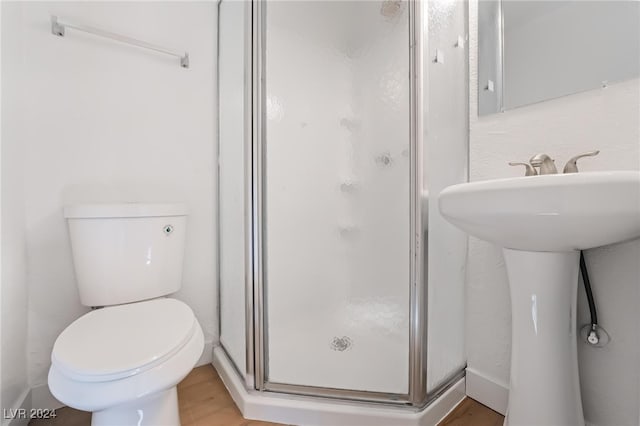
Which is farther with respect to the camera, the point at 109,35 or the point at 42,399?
the point at 109,35

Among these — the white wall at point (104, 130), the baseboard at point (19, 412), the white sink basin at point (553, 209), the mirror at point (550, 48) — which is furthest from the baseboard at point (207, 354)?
the mirror at point (550, 48)

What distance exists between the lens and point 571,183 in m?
0.54

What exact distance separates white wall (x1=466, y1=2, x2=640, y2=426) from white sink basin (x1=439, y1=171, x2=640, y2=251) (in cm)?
27

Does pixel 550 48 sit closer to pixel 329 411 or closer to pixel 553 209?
pixel 553 209

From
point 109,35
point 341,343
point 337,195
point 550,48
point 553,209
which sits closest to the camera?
point 553,209

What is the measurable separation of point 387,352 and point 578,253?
679 mm

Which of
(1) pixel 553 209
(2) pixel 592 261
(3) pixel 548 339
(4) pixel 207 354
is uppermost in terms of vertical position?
(1) pixel 553 209

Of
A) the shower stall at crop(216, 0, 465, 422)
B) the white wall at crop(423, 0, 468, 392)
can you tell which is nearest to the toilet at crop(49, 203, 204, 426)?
the shower stall at crop(216, 0, 465, 422)

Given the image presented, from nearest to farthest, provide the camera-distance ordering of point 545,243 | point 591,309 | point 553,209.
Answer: point 553,209 < point 545,243 < point 591,309

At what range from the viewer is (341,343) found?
1.24m

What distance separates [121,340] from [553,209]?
1.03 metres

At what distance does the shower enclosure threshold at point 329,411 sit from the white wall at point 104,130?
0.49 m

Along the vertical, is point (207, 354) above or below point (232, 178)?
below

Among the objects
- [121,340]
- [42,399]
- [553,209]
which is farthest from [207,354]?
[553,209]
